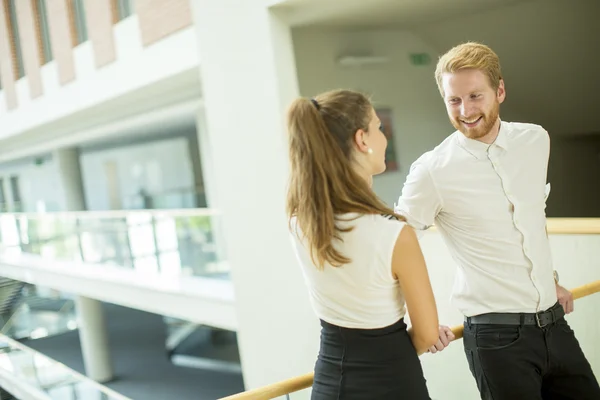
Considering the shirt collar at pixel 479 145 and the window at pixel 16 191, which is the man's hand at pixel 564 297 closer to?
the shirt collar at pixel 479 145

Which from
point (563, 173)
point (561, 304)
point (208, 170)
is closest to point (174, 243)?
point (208, 170)

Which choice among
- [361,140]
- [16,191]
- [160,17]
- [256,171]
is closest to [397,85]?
[256,171]

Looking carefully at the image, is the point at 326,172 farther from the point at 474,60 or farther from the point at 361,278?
the point at 474,60

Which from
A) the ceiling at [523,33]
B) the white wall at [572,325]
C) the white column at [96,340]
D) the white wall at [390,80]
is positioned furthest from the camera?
the white column at [96,340]

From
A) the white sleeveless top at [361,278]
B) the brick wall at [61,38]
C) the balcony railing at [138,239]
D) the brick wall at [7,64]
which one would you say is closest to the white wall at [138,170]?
the balcony railing at [138,239]

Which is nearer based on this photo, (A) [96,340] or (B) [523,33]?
(B) [523,33]

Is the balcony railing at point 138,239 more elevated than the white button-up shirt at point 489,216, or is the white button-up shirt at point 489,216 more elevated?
the white button-up shirt at point 489,216

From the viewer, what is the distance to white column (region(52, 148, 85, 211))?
15719 mm

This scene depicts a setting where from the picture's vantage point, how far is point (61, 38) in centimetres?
1173

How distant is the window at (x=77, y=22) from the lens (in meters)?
11.2

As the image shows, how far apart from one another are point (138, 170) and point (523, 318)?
736 inches

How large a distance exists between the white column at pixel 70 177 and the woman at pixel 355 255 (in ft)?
49.9

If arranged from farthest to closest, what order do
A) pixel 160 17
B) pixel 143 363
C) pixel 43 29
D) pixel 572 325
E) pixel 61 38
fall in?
pixel 143 363 < pixel 43 29 < pixel 61 38 < pixel 160 17 < pixel 572 325

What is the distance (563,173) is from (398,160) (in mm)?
2320
